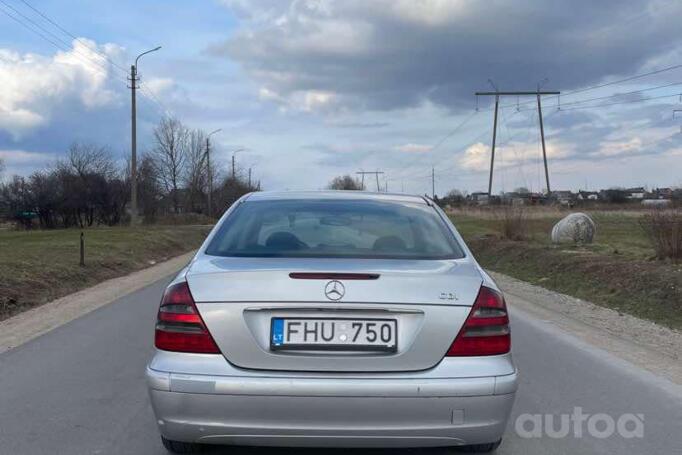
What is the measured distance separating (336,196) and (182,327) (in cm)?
179

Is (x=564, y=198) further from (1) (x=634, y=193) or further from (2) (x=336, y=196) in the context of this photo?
(2) (x=336, y=196)

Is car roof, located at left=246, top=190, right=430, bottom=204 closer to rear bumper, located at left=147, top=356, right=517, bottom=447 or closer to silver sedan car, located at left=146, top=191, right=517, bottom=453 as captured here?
silver sedan car, located at left=146, top=191, right=517, bottom=453

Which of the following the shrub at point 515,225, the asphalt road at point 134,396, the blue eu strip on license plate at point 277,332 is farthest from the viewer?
the shrub at point 515,225

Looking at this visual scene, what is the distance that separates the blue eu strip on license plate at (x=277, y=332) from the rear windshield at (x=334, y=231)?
0.60 m

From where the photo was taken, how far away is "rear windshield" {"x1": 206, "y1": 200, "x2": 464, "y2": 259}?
411 centimetres

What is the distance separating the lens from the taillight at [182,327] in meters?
3.46

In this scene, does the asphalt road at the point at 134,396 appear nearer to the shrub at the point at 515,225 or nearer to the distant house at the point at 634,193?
the shrub at the point at 515,225

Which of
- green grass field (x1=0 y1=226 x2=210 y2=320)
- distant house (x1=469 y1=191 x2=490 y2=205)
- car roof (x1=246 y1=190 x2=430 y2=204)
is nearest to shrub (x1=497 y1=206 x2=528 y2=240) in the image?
green grass field (x1=0 y1=226 x2=210 y2=320)

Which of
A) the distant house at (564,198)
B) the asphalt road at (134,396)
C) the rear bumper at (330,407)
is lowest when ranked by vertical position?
the asphalt road at (134,396)

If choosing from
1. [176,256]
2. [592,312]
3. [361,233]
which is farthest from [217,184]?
[361,233]

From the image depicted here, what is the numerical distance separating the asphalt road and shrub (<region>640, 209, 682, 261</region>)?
6.44 meters

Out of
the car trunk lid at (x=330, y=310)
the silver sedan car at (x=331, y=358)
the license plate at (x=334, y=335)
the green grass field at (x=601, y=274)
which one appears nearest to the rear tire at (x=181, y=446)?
the silver sedan car at (x=331, y=358)

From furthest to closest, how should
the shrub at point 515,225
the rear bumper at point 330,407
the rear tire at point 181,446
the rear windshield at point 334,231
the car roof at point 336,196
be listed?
the shrub at point 515,225
the car roof at point 336,196
the rear windshield at point 334,231
the rear tire at point 181,446
the rear bumper at point 330,407

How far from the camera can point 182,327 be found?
11.5ft
